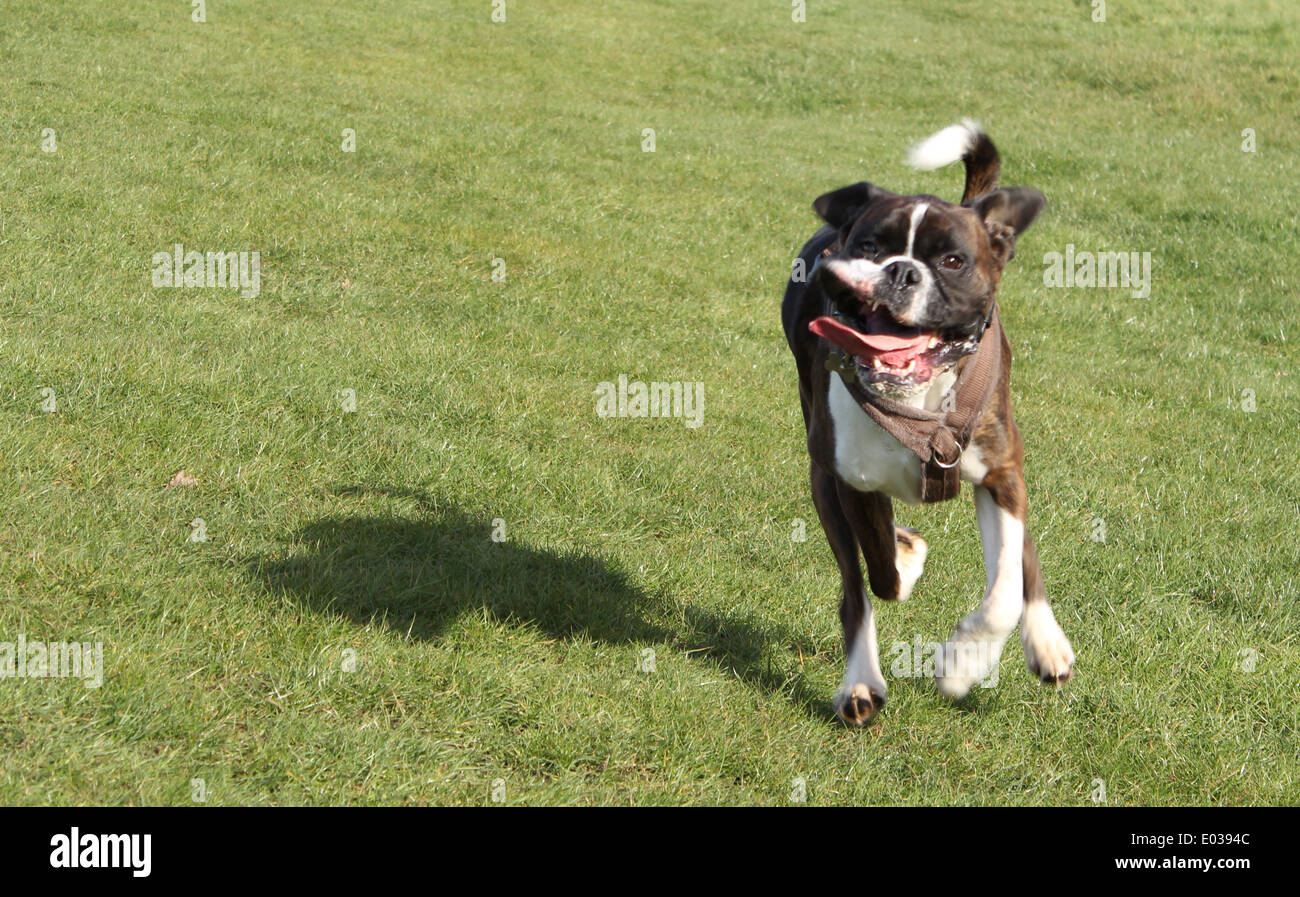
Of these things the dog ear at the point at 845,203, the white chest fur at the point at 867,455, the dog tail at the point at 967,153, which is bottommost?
the white chest fur at the point at 867,455

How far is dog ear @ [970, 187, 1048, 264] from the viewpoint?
13.3 ft

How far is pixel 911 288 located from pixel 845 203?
2.28 feet

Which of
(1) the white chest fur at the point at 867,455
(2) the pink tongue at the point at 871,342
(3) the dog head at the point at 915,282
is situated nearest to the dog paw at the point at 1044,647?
(1) the white chest fur at the point at 867,455

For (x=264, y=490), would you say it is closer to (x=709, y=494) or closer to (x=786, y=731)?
(x=709, y=494)

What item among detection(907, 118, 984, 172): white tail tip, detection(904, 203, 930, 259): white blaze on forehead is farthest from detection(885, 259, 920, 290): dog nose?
detection(907, 118, 984, 172): white tail tip

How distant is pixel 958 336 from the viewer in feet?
12.6

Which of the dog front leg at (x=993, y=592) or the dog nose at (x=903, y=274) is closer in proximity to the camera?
the dog nose at (x=903, y=274)

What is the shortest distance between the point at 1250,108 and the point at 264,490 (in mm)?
19653

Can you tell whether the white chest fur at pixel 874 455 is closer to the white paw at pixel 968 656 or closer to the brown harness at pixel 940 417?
the brown harness at pixel 940 417

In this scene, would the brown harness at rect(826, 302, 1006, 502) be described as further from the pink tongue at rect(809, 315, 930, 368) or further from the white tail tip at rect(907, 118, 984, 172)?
the white tail tip at rect(907, 118, 984, 172)

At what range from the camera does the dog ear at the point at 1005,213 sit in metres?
4.04

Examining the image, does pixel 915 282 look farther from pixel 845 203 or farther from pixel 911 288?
pixel 845 203

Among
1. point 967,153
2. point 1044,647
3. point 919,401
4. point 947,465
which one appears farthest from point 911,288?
point 1044,647

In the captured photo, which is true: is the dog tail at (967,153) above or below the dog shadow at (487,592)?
above
